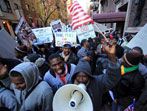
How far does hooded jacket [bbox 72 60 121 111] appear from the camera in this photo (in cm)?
229

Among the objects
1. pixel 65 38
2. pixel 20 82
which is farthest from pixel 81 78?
pixel 65 38

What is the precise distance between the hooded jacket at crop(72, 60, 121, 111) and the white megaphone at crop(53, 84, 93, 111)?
472 millimetres

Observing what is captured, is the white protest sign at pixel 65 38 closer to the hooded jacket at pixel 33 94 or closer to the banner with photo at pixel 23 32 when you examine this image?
the banner with photo at pixel 23 32

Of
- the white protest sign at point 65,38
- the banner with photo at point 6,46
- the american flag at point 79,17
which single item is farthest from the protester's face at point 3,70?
the white protest sign at point 65,38

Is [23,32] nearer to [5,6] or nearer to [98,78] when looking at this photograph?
[98,78]

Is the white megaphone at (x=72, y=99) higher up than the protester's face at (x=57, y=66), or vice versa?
the white megaphone at (x=72, y=99)

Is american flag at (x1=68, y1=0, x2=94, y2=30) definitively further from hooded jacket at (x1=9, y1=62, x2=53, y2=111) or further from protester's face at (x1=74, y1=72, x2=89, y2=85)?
hooded jacket at (x1=9, y1=62, x2=53, y2=111)

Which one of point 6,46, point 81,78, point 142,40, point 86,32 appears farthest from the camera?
point 86,32

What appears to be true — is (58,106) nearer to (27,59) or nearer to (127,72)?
(127,72)

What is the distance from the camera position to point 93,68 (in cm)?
507

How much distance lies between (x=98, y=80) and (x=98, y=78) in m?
0.03

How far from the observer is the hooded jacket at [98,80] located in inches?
90.1

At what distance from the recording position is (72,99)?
1800mm

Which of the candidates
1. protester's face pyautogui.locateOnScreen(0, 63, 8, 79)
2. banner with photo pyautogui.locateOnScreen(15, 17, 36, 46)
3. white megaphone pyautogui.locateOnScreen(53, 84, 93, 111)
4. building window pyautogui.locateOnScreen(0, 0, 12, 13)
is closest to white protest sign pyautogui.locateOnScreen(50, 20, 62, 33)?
banner with photo pyautogui.locateOnScreen(15, 17, 36, 46)
